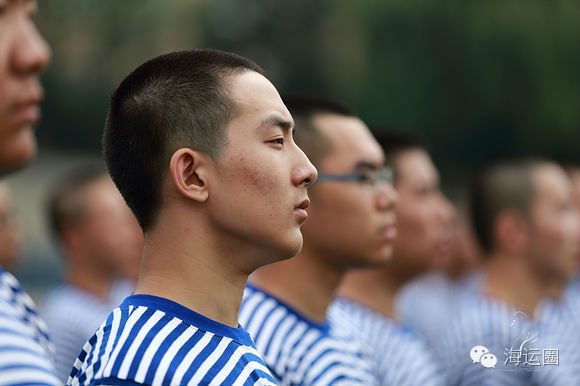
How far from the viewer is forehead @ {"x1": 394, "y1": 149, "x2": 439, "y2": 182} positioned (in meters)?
5.84

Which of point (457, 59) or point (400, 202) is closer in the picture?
point (400, 202)

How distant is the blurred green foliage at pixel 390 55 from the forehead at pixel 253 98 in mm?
17226

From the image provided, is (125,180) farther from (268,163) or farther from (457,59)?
(457,59)

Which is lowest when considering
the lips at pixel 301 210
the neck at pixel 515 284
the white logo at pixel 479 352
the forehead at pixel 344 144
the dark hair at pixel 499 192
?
the lips at pixel 301 210

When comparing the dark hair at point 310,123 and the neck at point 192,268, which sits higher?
the dark hair at point 310,123

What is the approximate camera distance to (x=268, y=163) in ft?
7.67

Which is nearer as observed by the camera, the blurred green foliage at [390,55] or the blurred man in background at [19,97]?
the blurred man in background at [19,97]

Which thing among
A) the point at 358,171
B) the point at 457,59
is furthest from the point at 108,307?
the point at 457,59

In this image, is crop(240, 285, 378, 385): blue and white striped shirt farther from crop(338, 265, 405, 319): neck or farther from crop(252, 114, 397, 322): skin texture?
crop(338, 265, 405, 319): neck

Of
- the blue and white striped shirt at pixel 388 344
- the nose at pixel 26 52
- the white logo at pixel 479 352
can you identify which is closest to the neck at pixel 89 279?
the blue and white striped shirt at pixel 388 344

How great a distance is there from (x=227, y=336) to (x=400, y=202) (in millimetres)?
3599

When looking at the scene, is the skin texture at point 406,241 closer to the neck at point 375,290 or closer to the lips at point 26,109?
the neck at point 375,290

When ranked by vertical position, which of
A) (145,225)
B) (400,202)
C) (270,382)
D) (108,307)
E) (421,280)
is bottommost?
(270,382)

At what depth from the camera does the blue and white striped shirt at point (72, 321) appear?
5926 millimetres
